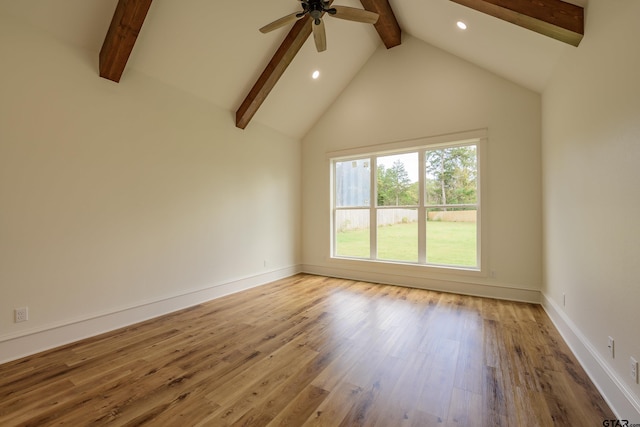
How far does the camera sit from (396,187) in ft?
16.5

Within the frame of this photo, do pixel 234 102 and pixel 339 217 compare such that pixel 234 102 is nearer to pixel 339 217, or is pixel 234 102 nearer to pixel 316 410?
pixel 339 217

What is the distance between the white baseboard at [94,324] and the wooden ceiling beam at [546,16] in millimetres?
4679

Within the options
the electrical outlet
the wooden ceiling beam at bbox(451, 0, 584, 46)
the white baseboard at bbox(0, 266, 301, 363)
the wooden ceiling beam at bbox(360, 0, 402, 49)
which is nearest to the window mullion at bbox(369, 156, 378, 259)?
the wooden ceiling beam at bbox(360, 0, 402, 49)

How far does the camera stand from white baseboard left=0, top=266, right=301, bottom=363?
241 cm

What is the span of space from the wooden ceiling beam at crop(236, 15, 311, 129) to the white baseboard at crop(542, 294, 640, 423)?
4435mm

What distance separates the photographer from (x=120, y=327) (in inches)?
121

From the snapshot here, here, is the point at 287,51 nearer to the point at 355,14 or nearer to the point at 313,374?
the point at 355,14

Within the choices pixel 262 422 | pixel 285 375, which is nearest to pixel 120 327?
pixel 285 375

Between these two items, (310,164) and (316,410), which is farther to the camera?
(310,164)

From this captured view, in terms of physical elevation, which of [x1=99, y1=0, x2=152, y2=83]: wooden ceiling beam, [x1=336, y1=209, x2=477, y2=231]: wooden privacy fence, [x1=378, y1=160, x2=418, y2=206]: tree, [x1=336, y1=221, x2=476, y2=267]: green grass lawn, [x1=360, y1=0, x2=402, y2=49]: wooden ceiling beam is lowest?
[x1=336, y1=221, x2=476, y2=267]: green grass lawn

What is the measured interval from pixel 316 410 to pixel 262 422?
13.4 inches

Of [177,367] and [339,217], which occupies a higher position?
[339,217]

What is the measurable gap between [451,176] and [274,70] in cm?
319

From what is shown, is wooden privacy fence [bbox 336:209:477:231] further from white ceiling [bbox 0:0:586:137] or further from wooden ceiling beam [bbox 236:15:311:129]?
wooden ceiling beam [bbox 236:15:311:129]
